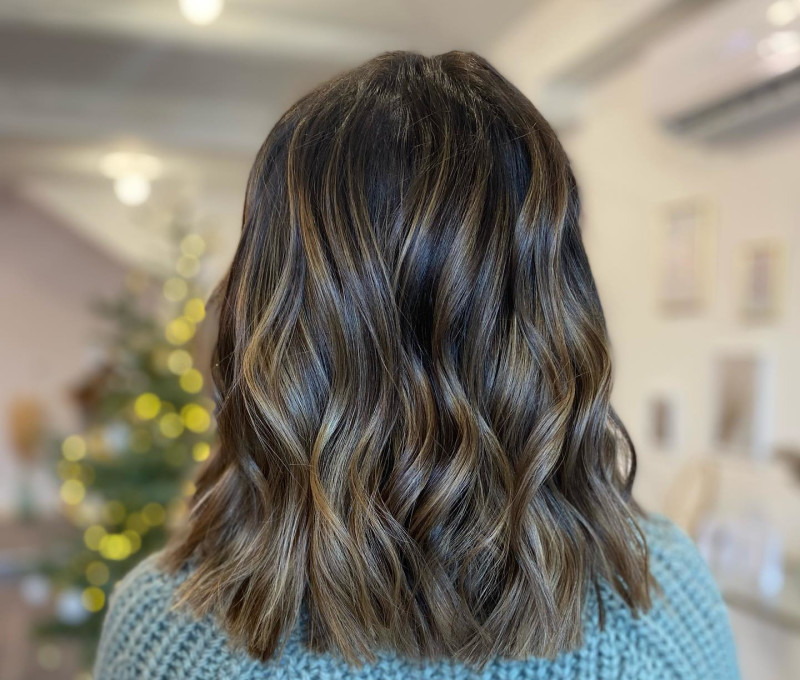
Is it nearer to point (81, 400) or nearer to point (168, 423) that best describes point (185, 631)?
point (168, 423)

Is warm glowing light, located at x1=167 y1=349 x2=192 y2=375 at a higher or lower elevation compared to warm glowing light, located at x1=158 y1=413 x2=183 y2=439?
higher

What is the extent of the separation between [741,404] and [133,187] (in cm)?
319

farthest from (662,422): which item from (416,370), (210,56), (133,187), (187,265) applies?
(133,187)

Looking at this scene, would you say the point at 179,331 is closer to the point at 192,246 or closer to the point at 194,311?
the point at 194,311

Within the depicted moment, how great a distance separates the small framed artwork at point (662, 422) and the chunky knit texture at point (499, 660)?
149 cm

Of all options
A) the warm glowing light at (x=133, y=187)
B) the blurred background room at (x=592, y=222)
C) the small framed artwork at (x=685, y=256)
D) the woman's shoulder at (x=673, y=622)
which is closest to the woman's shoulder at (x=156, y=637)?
the woman's shoulder at (x=673, y=622)

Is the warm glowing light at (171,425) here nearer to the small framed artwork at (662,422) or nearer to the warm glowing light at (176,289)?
the warm glowing light at (176,289)

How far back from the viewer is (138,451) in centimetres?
217

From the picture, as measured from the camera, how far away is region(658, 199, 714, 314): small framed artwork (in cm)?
197

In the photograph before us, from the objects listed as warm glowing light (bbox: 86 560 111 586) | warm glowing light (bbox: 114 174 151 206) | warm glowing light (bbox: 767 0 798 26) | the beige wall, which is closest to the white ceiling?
warm glowing light (bbox: 114 174 151 206)

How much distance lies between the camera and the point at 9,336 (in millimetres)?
5078

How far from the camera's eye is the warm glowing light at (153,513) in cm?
221

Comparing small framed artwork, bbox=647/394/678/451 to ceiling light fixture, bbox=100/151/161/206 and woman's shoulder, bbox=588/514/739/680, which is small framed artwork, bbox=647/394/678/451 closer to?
woman's shoulder, bbox=588/514/739/680

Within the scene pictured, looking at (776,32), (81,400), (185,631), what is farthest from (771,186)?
(81,400)
